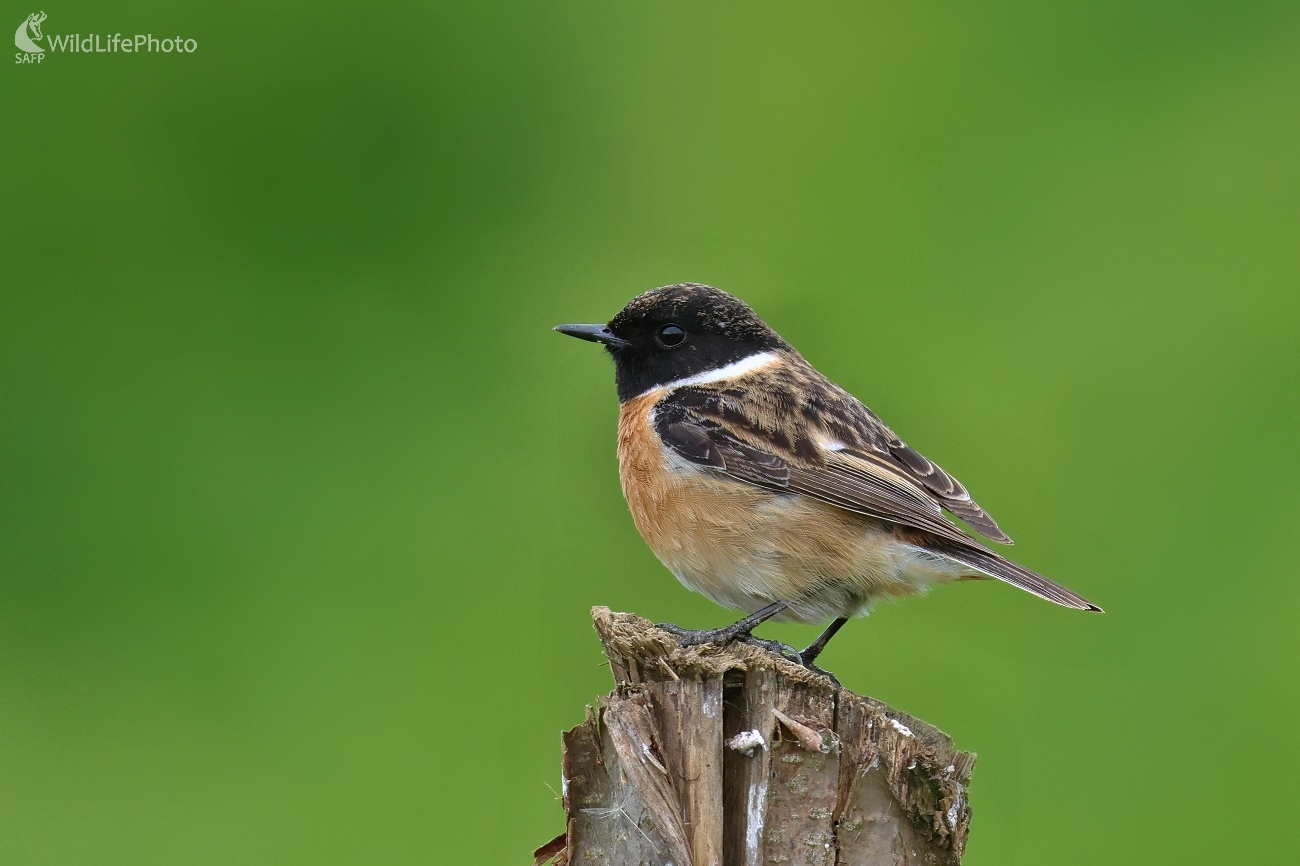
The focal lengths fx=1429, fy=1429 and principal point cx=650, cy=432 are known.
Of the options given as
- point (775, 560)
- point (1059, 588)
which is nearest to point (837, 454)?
point (775, 560)

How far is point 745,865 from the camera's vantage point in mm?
3715

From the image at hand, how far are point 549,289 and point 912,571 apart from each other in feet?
12.1

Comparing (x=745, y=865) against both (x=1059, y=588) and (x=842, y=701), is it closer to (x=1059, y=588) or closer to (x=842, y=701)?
(x=842, y=701)

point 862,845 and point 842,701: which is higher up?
point 842,701

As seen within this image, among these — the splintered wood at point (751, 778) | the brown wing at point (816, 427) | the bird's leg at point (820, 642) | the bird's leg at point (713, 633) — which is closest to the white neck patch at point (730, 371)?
the brown wing at point (816, 427)

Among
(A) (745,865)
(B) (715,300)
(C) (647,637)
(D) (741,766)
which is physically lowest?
(A) (745,865)

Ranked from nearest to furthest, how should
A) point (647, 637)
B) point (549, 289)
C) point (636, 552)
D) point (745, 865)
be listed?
point (745, 865) < point (647, 637) < point (636, 552) < point (549, 289)

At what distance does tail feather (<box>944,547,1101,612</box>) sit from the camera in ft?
16.1

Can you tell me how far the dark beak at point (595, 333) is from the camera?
6.32m

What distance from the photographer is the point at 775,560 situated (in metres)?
5.42

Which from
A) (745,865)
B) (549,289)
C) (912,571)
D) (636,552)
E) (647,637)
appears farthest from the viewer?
(549,289)

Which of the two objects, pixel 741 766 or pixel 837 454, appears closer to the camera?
pixel 741 766

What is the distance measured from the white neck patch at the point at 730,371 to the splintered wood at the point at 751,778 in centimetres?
241

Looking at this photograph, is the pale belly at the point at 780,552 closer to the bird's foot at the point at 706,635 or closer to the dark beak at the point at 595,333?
the bird's foot at the point at 706,635
